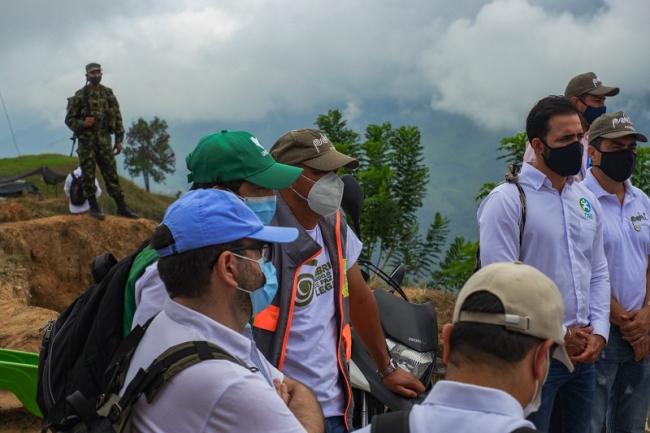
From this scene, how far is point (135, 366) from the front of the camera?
1.96 metres

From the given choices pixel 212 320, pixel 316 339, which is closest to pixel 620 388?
pixel 316 339

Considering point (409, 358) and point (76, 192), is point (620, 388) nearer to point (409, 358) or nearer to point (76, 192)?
point (409, 358)

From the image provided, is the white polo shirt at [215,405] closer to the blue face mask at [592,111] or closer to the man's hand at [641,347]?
the man's hand at [641,347]

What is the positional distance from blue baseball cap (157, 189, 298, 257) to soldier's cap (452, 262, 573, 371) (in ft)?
2.25

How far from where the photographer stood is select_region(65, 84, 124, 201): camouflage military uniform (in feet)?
41.3

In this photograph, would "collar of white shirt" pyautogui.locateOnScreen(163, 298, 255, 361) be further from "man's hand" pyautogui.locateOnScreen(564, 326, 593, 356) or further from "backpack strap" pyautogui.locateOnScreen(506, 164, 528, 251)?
"man's hand" pyautogui.locateOnScreen(564, 326, 593, 356)

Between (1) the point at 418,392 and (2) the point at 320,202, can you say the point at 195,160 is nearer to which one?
(2) the point at 320,202

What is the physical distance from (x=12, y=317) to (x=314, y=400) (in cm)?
643

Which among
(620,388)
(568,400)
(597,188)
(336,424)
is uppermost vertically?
(597,188)

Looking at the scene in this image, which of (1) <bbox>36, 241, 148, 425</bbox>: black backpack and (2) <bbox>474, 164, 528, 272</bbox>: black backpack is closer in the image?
(1) <bbox>36, 241, 148, 425</bbox>: black backpack

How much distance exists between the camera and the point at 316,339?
303 cm

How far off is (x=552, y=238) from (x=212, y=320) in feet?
6.94

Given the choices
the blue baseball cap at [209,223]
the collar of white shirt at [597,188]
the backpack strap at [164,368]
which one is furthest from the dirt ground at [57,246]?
the backpack strap at [164,368]

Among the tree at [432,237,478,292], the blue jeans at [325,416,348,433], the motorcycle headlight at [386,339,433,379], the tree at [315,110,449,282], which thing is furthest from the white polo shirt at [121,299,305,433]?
the tree at [315,110,449,282]
